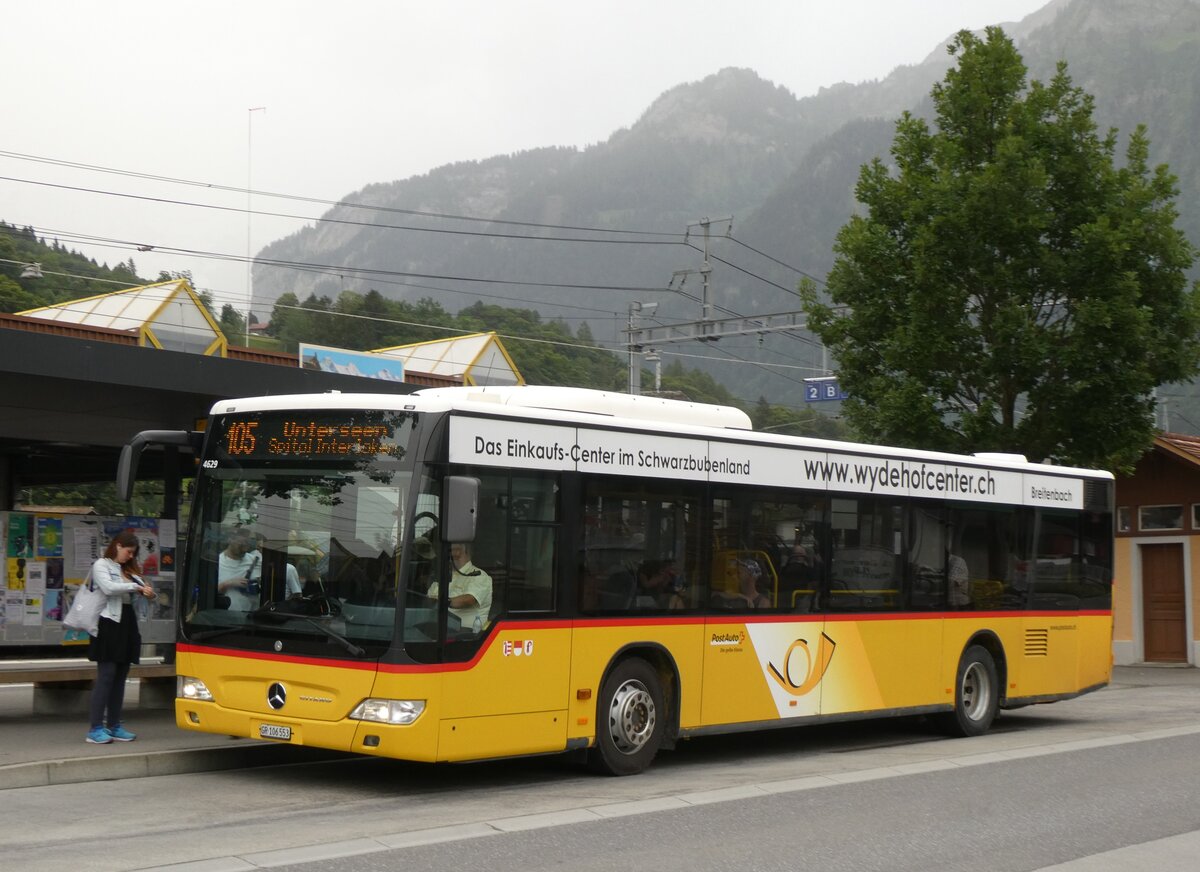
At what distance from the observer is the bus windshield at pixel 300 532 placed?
33.3 ft

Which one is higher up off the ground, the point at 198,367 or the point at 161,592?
the point at 198,367

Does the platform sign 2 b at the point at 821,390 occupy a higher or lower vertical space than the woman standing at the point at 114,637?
higher

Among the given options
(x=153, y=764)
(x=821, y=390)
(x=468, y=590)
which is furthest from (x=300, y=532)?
(x=821, y=390)

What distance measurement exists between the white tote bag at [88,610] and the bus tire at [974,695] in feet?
27.9

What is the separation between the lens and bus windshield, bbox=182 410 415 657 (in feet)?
33.3

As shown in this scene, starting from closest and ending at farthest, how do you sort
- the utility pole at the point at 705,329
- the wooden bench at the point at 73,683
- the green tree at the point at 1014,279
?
the wooden bench at the point at 73,683, the green tree at the point at 1014,279, the utility pole at the point at 705,329

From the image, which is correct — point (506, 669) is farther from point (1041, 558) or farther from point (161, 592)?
point (1041, 558)

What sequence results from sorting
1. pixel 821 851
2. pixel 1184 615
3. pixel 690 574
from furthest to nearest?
pixel 1184 615, pixel 690 574, pixel 821 851

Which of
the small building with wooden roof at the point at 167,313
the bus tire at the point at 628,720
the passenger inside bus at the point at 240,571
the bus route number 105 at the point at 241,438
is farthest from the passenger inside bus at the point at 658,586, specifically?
the small building with wooden roof at the point at 167,313

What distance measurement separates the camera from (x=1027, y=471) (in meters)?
16.2

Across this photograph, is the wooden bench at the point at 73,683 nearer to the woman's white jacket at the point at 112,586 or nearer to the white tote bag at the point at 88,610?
the white tote bag at the point at 88,610

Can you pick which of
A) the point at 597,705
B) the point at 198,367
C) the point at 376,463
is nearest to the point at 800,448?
the point at 597,705

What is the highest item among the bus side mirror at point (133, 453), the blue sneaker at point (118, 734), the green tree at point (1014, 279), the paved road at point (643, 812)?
the green tree at point (1014, 279)

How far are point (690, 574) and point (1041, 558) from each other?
236 inches
